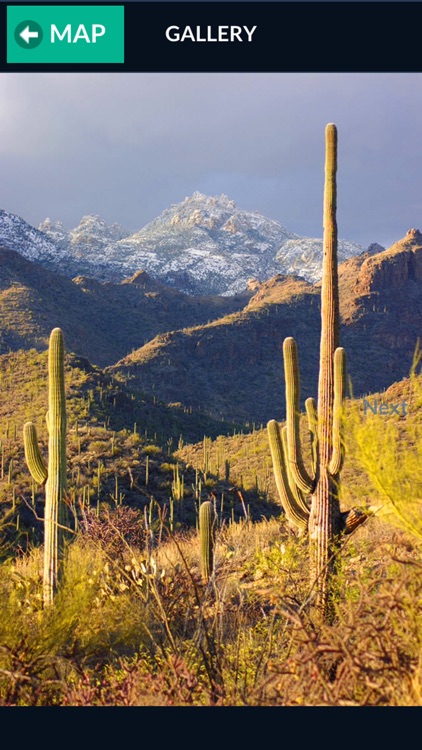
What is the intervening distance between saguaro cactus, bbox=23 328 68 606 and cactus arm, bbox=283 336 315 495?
2.98 m

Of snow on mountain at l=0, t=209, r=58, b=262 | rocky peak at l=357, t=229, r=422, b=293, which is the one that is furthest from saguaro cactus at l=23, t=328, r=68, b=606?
snow on mountain at l=0, t=209, r=58, b=262

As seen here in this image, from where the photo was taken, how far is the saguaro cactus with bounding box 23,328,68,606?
794cm

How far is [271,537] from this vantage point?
12422 mm

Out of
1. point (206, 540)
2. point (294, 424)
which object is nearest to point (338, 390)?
point (294, 424)

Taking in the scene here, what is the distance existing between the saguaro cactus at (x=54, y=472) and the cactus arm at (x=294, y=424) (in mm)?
2980

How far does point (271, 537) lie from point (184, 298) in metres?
87.9

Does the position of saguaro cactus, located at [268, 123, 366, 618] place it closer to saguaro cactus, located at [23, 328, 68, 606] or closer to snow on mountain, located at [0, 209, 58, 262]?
saguaro cactus, located at [23, 328, 68, 606]

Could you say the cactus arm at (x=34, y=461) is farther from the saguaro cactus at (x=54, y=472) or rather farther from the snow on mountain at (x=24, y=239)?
the snow on mountain at (x=24, y=239)

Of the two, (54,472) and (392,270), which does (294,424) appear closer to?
(54,472)

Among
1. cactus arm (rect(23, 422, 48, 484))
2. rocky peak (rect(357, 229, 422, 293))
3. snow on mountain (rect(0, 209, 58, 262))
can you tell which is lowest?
cactus arm (rect(23, 422, 48, 484))

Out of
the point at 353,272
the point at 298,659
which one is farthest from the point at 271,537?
the point at 353,272

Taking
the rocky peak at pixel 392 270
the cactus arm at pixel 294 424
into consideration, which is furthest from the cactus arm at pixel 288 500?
the rocky peak at pixel 392 270

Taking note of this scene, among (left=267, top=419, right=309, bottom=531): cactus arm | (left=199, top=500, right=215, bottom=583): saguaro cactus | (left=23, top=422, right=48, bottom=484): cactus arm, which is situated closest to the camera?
(left=267, top=419, right=309, bottom=531): cactus arm

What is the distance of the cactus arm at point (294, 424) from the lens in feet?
26.1
